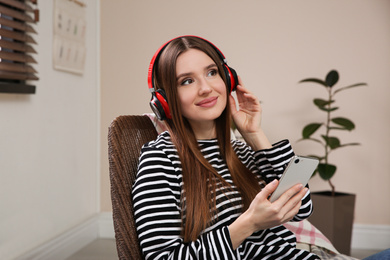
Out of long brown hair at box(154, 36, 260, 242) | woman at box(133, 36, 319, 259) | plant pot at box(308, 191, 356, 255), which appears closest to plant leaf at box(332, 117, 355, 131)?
plant pot at box(308, 191, 356, 255)

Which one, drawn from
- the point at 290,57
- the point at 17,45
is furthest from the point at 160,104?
the point at 290,57

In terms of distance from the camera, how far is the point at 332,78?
9.25ft

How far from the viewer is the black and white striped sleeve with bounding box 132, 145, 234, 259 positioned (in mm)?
1045

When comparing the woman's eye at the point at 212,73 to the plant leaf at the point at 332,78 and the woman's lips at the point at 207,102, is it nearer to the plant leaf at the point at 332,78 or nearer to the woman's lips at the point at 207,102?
the woman's lips at the point at 207,102

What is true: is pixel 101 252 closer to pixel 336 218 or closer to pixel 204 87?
pixel 336 218

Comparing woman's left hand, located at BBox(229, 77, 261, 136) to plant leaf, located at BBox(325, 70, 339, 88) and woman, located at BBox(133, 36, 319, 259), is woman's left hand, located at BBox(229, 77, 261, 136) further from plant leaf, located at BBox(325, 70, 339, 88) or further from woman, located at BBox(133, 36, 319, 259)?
plant leaf, located at BBox(325, 70, 339, 88)

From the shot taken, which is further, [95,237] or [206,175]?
[95,237]

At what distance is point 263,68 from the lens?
316 centimetres

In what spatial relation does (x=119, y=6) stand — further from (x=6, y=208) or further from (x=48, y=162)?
(x=6, y=208)

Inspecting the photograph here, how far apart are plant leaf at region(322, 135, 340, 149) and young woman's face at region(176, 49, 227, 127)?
5.54ft

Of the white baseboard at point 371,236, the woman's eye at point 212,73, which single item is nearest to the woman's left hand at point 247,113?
the woman's eye at point 212,73

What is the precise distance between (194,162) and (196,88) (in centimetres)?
22

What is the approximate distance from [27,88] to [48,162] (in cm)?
50

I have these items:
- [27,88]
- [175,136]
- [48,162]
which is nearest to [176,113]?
[175,136]
